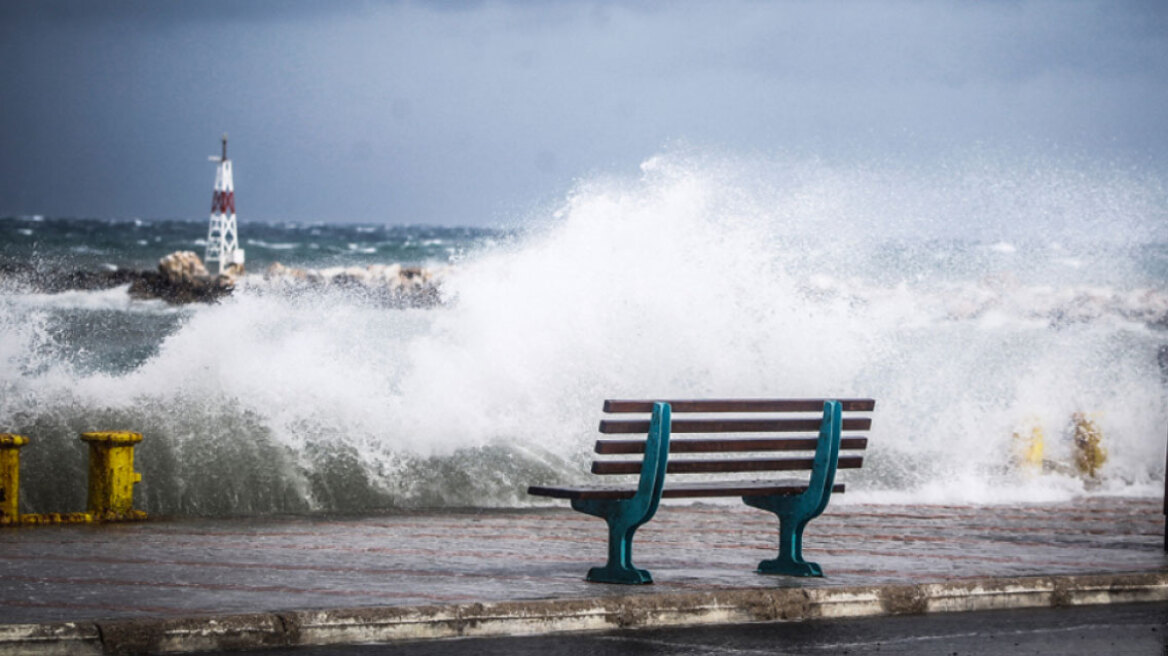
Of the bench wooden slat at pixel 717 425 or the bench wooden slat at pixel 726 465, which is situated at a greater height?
the bench wooden slat at pixel 717 425

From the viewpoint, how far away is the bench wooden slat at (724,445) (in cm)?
793

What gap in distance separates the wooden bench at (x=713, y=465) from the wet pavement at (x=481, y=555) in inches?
10.7

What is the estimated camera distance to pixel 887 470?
15.5 m

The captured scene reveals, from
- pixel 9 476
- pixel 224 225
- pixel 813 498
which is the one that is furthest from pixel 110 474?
pixel 224 225

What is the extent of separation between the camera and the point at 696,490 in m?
8.29

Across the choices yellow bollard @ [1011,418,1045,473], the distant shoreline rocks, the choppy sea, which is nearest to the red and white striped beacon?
the distant shoreline rocks

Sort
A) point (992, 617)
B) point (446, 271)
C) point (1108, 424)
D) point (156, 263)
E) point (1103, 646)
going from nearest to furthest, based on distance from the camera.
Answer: point (1103, 646) < point (992, 617) < point (1108, 424) < point (446, 271) < point (156, 263)

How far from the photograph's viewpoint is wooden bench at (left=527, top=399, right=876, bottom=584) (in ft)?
26.0

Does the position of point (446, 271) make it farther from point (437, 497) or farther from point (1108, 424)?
point (437, 497)

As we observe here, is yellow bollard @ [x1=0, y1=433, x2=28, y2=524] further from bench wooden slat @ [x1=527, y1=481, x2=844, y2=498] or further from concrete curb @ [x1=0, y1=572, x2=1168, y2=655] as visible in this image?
concrete curb @ [x1=0, y1=572, x2=1168, y2=655]

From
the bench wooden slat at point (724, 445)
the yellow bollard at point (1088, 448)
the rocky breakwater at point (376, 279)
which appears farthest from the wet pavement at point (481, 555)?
the rocky breakwater at point (376, 279)

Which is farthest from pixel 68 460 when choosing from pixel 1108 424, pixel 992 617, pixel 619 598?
pixel 1108 424

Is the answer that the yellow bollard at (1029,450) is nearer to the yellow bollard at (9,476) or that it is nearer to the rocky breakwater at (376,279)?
the yellow bollard at (9,476)

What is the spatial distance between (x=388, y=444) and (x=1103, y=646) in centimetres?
763
